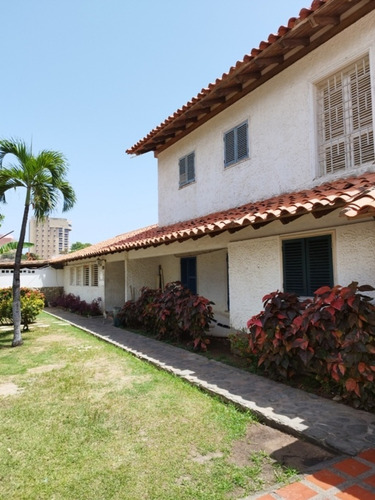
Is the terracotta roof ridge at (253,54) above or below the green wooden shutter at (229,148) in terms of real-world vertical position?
above

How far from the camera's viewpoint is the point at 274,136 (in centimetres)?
766

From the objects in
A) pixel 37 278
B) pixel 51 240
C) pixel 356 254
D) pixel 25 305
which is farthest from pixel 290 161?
pixel 51 240

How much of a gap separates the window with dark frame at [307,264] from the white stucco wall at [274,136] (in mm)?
1333

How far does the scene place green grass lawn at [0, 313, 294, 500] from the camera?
9.76ft

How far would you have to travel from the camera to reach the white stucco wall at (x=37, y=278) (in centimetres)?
2477

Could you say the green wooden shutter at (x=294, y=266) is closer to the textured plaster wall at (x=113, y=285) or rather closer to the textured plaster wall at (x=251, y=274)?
the textured plaster wall at (x=251, y=274)

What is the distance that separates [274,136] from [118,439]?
6649mm

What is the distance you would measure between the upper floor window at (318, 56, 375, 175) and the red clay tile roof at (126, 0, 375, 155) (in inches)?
32.7

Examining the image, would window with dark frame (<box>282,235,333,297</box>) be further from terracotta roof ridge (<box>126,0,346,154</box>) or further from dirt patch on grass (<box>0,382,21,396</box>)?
dirt patch on grass (<box>0,382,21,396</box>)

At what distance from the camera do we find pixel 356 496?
2.66 metres

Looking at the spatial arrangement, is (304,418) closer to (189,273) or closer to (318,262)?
(318,262)

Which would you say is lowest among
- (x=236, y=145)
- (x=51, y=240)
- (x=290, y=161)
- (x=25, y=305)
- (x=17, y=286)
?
(x=25, y=305)

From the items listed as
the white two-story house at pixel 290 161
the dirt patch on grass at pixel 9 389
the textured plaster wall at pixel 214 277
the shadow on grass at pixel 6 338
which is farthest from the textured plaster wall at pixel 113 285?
the dirt patch on grass at pixel 9 389

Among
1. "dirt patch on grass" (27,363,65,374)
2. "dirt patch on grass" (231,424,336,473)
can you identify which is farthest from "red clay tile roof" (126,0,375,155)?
"dirt patch on grass" (27,363,65,374)
